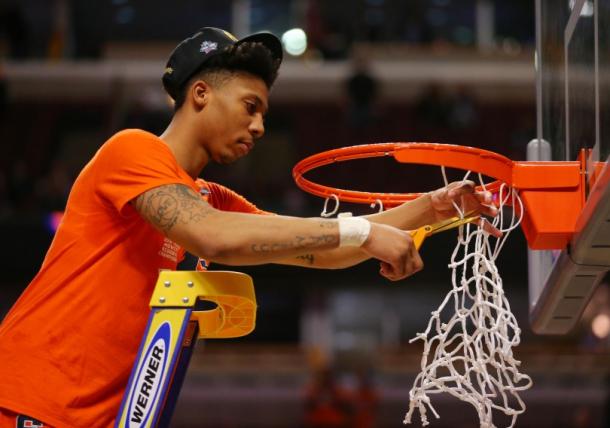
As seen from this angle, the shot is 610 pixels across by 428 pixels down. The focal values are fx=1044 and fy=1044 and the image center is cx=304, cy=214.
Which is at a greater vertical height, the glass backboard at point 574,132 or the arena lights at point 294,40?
the arena lights at point 294,40

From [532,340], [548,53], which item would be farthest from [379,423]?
Answer: [548,53]

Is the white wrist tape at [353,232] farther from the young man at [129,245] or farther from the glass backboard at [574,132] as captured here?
the glass backboard at [574,132]

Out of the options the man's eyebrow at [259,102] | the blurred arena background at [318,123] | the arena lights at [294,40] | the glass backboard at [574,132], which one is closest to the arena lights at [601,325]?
the blurred arena background at [318,123]

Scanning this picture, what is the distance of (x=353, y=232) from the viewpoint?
2.95 meters

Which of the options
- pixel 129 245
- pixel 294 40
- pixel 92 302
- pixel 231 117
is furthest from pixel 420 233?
pixel 294 40

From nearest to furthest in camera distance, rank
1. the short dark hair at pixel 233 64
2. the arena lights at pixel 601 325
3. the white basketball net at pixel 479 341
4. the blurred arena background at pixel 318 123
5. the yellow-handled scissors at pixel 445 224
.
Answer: the short dark hair at pixel 233 64 → the white basketball net at pixel 479 341 → the yellow-handled scissors at pixel 445 224 → the blurred arena background at pixel 318 123 → the arena lights at pixel 601 325

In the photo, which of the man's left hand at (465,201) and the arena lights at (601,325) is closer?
the man's left hand at (465,201)

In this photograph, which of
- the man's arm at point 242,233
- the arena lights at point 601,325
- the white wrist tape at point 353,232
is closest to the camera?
the man's arm at point 242,233

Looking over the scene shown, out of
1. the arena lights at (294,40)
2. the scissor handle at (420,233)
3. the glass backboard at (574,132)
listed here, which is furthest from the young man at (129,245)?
the arena lights at (294,40)

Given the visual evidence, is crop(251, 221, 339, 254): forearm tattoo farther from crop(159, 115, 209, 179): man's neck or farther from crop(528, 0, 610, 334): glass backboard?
crop(528, 0, 610, 334): glass backboard

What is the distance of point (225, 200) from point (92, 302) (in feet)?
2.94

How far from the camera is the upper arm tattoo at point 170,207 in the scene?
2834mm

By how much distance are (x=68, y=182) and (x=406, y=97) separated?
566 cm

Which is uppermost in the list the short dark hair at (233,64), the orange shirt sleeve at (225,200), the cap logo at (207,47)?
the cap logo at (207,47)
